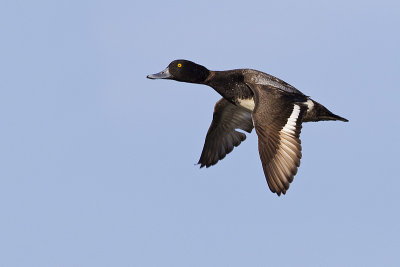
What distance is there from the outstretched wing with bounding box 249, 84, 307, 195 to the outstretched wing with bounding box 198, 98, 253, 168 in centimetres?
280

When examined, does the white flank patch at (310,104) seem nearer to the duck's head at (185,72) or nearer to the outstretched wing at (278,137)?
the outstretched wing at (278,137)

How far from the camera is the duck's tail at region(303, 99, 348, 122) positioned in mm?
12720

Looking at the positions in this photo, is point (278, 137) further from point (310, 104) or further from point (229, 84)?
point (229, 84)

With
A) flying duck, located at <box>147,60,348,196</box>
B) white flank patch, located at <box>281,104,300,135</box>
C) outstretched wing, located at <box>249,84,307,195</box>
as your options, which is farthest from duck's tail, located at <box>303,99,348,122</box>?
white flank patch, located at <box>281,104,300,135</box>

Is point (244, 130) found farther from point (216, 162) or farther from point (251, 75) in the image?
point (251, 75)

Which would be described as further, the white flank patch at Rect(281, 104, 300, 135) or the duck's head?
the duck's head

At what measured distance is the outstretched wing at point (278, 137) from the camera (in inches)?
435

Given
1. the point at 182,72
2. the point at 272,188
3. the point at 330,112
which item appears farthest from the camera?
the point at 182,72

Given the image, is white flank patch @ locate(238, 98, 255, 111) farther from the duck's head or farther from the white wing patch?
the white wing patch

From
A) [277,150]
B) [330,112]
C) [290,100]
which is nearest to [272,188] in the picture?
[277,150]

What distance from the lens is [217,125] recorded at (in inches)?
590

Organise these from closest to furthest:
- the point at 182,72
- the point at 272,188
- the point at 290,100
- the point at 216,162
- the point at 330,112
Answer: the point at 272,188
the point at 290,100
the point at 330,112
the point at 182,72
the point at 216,162

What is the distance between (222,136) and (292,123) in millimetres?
3560

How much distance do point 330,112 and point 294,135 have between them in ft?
6.26
